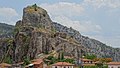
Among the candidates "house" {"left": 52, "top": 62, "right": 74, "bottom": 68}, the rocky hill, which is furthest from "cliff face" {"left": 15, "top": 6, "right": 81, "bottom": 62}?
"house" {"left": 52, "top": 62, "right": 74, "bottom": 68}

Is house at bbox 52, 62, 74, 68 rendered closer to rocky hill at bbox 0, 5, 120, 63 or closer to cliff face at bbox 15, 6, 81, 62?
rocky hill at bbox 0, 5, 120, 63

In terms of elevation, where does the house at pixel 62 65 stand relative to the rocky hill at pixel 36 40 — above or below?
below

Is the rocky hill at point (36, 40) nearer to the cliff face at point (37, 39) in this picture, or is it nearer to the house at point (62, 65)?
the cliff face at point (37, 39)

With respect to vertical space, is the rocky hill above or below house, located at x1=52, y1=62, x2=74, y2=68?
above

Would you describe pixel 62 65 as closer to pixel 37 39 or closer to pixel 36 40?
pixel 37 39

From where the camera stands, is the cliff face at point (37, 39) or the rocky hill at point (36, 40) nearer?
the cliff face at point (37, 39)

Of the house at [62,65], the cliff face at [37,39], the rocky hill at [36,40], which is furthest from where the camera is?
the rocky hill at [36,40]

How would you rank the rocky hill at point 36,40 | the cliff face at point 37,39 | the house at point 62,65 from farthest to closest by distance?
1. the rocky hill at point 36,40
2. the cliff face at point 37,39
3. the house at point 62,65

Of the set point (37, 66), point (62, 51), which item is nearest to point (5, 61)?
point (62, 51)

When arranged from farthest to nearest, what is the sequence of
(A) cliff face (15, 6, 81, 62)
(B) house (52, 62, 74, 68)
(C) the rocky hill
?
1. (C) the rocky hill
2. (A) cliff face (15, 6, 81, 62)
3. (B) house (52, 62, 74, 68)

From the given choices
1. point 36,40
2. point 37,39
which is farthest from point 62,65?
point 36,40

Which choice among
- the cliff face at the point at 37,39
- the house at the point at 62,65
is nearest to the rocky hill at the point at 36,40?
the cliff face at the point at 37,39

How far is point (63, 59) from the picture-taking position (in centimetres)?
12988

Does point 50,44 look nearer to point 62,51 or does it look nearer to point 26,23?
point 62,51
